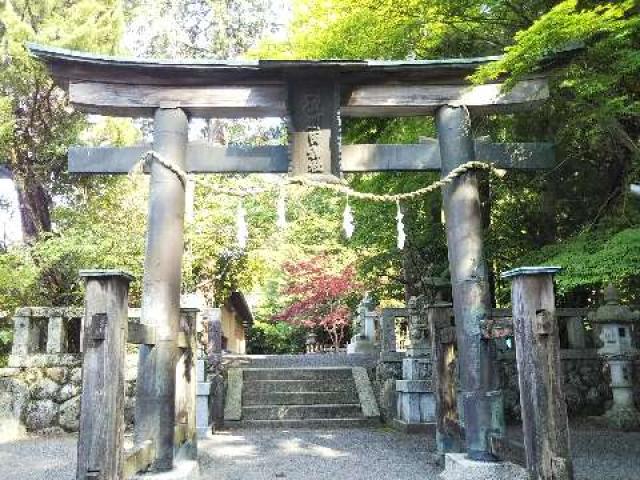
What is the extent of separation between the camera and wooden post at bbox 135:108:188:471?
5180 mm

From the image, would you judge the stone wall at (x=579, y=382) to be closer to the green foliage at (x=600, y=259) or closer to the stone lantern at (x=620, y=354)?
the stone lantern at (x=620, y=354)

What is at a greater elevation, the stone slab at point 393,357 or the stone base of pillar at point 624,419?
the stone slab at point 393,357

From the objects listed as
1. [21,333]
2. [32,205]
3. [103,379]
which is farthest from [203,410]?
[32,205]

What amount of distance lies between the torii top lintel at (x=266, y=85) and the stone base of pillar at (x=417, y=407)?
15.8 feet

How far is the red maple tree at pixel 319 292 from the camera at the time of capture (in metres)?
19.4

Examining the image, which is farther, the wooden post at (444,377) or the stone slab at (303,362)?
the stone slab at (303,362)

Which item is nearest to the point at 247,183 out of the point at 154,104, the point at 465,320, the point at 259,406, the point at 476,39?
the point at 259,406

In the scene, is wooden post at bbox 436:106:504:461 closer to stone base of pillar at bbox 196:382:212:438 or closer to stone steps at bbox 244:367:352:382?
stone base of pillar at bbox 196:382:212:438

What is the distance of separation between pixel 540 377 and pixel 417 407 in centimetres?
541

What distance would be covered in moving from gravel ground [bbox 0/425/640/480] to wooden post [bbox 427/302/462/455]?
1.30ft

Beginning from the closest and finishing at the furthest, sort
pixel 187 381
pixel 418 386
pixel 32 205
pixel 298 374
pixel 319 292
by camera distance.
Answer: pixel 187 381
pixel 418 386
pixel 32 205
pixel 298 374
pixel 319 292

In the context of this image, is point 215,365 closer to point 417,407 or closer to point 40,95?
point 417,407

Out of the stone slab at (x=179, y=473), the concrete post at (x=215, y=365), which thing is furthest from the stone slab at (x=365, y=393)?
the stone slab at (x=179, y=473)

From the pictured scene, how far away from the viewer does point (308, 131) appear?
19.4 feet
